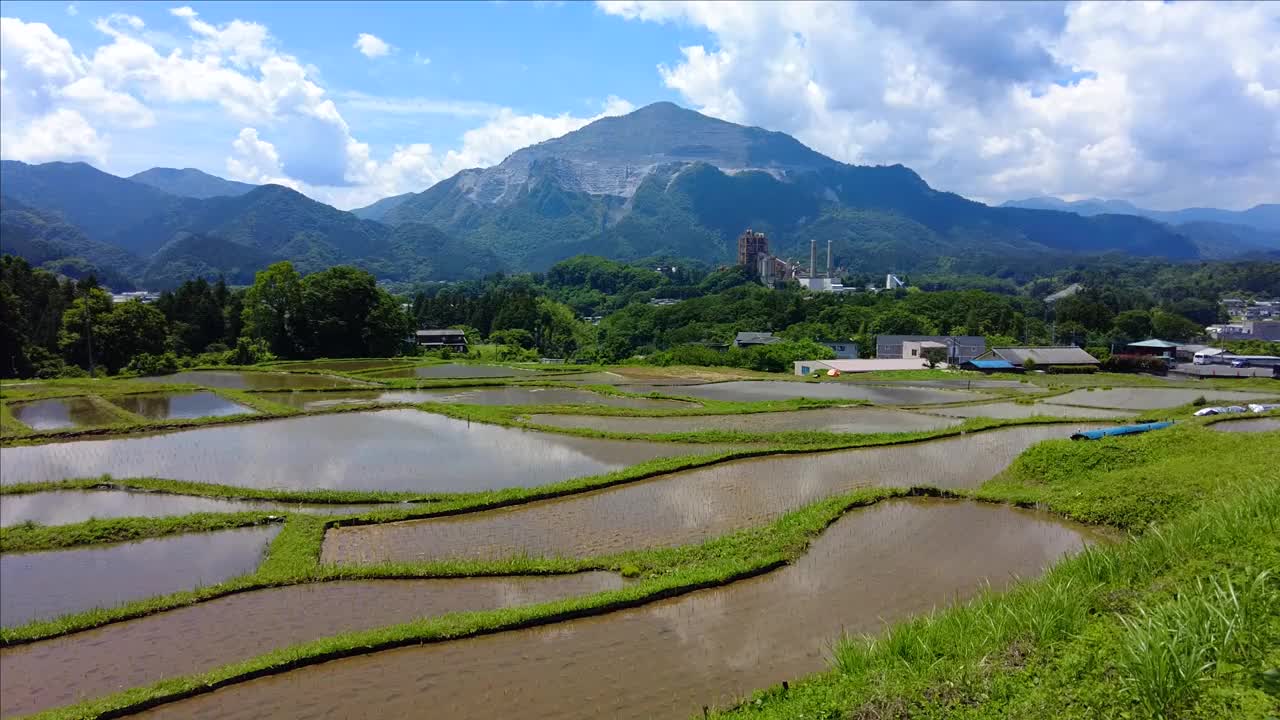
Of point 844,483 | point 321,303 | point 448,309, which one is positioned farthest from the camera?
point 448,309

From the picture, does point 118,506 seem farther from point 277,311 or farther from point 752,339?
point 752,339

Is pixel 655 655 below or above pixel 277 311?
below

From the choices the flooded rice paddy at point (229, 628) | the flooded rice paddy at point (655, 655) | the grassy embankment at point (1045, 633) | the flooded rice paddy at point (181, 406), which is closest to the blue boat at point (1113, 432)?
the grassy embankment at point (1045, 633)

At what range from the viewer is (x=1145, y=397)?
33375mm

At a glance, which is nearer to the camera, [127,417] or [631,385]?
[127,417]

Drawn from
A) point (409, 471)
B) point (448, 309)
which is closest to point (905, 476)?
point (409, 471)

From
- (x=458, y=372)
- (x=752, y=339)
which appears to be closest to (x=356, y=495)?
(x=458, y=372)

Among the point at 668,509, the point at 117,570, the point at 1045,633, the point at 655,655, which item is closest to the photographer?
the point at 1045,633

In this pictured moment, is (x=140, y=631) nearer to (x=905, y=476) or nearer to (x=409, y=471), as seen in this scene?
(x=409, y=471)

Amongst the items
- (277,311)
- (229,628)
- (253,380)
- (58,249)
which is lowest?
(229,628)

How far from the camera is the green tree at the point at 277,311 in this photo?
51906 mm

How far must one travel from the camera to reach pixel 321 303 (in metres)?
52.8

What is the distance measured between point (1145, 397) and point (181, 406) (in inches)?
1751

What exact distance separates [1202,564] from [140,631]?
12592 mm
